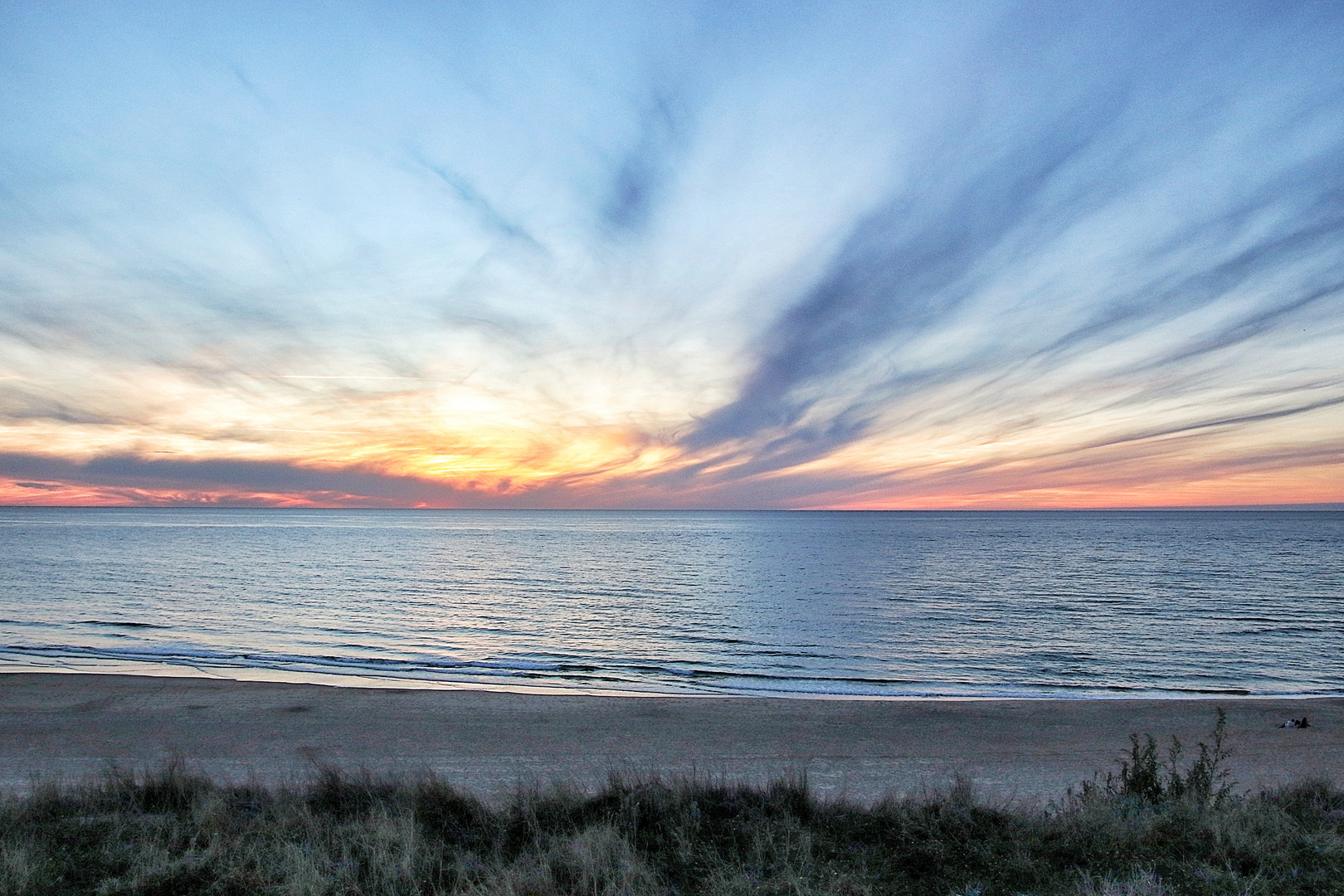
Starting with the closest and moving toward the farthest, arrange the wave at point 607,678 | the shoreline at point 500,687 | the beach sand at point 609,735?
the beach sand at point 609,735 < the shoreline at point 500,687 < the wave at point 607,678

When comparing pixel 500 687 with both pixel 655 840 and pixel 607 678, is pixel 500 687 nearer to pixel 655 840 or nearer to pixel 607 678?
pixel 607 678

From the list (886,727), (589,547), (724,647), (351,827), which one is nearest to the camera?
(351,827)

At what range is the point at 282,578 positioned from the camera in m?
52.5

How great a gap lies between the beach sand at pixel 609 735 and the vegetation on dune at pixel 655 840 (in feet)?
5.43

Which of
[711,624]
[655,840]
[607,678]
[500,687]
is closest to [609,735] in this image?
[500,687]

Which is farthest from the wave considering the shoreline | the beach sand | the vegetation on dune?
the vegetation on dune

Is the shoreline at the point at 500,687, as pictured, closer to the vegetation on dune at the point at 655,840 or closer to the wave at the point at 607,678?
the wave at the point at 607,678

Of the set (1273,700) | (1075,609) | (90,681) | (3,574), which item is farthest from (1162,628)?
(3,574)

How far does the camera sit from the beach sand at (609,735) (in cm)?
1211

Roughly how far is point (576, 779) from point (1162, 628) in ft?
102

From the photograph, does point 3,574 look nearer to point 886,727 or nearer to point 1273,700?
point 886,727

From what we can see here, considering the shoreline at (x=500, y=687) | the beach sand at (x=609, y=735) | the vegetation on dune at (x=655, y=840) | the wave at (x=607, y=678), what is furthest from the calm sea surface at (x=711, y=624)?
the vegetation on dune at (x=655, y=840)

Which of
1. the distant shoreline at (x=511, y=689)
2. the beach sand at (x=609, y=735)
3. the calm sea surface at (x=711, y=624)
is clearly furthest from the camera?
the calm sea surface at (x=711, y=624)

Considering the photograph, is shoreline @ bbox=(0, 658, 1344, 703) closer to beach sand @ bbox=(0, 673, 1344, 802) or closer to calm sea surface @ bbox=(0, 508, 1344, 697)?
calm sea surface @ bbox=(0, 508, 1344, 697)
